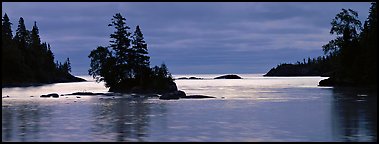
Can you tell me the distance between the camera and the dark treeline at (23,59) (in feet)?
427

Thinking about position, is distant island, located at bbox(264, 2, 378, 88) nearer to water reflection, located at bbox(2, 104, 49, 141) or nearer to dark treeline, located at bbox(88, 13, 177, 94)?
dark treeline, located at bbox(88, 13, 177, 94)

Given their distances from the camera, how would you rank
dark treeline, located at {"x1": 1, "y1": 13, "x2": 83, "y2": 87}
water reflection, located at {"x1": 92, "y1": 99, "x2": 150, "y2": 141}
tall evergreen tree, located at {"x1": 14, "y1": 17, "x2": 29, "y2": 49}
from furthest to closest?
tall evergreen tree, located at {"x1": 14, "y1": 17, "x2": 29, "y2": 49} < dark treeline, located at {"x1": 1, "y1": 13, "x2": 83, "y2": 87} < water reflection, located at {"x1": 92, "y1": 99, "x2": 150, "y2": 141}

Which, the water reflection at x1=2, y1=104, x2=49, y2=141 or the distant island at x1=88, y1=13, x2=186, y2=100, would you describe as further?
the distant island at x1=88, y1=13, x2=186, y2=100

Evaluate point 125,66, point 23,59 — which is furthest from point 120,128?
point 23,59

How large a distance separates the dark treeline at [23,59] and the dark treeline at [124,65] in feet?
170

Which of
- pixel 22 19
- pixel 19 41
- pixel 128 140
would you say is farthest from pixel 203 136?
pixel 22 19

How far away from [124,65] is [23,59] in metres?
64.8

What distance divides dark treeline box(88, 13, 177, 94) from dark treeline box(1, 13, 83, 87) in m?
51.7

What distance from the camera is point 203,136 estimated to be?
21.3 meters

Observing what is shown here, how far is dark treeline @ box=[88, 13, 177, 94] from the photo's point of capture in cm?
7748

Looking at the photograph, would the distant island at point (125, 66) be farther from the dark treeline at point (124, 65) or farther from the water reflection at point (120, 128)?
the water reflection at point (120, 128)

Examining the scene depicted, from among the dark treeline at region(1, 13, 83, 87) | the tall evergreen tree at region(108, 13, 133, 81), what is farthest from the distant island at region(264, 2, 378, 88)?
the dark treeline at region(1, 13, 83, 87)

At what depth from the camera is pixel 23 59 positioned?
13650 centimetres

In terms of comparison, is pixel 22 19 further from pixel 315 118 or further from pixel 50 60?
pixel 315 118
